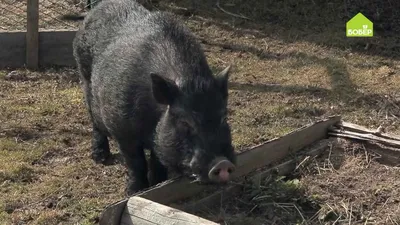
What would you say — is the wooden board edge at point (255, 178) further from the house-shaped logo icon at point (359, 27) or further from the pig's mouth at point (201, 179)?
the house-shaped logo icon at point (359, 27)

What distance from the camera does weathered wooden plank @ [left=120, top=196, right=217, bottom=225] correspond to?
11.9ft

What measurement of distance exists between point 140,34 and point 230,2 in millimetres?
5363

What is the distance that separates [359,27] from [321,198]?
5072 mm

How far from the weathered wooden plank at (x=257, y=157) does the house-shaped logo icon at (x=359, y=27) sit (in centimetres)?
359

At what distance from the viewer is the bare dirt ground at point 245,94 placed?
478 centimetres

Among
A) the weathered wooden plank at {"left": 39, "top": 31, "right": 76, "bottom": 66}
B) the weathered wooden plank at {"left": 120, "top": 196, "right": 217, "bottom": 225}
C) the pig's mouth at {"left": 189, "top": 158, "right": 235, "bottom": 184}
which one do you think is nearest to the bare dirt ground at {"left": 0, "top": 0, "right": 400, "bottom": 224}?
the weathered wooden plank at {"left": 39, "top": 31, "right": 76, "bottom": 66}

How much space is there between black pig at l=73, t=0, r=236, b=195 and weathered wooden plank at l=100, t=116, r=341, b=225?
141 millimetres

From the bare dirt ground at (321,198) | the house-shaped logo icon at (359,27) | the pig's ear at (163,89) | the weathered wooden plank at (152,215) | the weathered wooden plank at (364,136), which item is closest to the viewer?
the weathered wooden plank at (152,215)

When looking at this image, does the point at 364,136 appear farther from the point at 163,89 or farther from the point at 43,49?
the point at 43,49

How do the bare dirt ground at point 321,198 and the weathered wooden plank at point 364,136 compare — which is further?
the weathered wooden plank at point 364,136

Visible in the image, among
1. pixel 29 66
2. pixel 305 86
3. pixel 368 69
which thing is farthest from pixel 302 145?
pixel 29 66

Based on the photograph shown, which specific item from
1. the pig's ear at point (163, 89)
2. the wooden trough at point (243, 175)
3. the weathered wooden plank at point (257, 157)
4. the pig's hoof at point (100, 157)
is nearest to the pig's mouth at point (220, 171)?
the wooden trough at point (243, 175)

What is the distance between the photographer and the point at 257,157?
486cm

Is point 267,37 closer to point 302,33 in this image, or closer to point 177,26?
point 302,33
